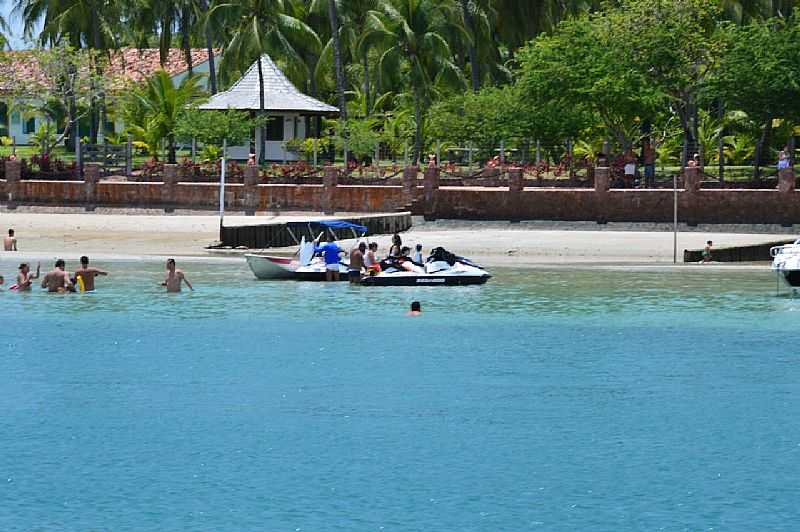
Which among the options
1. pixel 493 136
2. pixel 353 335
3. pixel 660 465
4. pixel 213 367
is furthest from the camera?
pixel 493 136

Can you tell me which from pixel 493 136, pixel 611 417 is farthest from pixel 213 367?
pixel 493 136

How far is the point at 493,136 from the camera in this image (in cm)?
7025

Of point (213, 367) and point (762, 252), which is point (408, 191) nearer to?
point (762, 252)

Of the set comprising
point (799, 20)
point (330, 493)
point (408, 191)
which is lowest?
point (330, 493)

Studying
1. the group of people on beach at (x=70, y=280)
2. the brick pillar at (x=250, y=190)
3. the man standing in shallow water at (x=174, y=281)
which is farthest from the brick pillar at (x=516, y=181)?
the man standing in shallow water at (x=174, y=281)

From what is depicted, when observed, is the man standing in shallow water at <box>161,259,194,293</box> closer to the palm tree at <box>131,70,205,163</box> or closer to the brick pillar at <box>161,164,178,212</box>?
the brick pillar at <box>161,164,178,212</box>

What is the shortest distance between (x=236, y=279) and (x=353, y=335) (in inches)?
398

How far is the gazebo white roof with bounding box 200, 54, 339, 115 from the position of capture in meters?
83.7

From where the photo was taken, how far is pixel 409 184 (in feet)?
213

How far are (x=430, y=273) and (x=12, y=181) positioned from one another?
2961 centimetres

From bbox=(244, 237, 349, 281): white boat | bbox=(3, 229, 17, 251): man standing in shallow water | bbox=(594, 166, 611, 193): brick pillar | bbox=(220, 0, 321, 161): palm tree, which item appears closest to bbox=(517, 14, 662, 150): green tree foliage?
bbox=(594, 166, 611, 193): brick pillar

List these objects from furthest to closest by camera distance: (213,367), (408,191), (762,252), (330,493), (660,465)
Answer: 1. (408,191)
2. (762,252)
3. (213,367)
4. (660,465)
5. (330,493)

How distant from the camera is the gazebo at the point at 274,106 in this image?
8419 cm

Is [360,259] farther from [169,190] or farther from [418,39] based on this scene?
[418,39]
